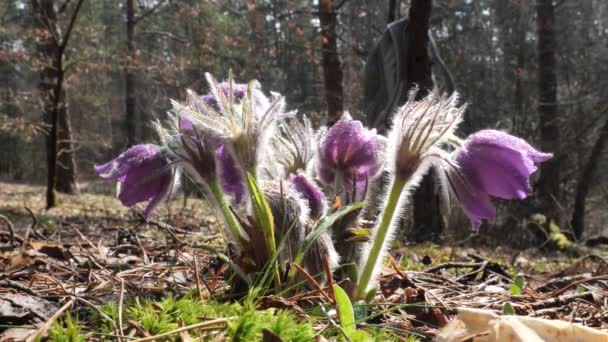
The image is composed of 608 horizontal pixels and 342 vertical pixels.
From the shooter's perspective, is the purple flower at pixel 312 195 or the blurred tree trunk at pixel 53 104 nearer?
the purple flower at pixel 312 195

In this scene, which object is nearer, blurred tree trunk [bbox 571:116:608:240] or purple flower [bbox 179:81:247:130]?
purple flower [bbox 179:81:247:130]

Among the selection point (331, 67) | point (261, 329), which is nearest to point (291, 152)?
point (261, 329)

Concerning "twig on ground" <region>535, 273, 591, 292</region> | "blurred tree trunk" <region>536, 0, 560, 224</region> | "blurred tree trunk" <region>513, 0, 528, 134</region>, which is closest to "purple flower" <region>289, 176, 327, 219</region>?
"twig on ground" <region>535, 273, 591, 292</region>

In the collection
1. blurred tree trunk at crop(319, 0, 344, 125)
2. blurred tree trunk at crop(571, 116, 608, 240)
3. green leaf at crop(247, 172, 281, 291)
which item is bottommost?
blurred tree trunk at crop(571, 116, 608, 240)

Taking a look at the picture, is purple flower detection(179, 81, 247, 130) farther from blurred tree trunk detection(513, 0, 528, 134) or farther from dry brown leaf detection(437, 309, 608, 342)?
blurred tree trunk detection(513, 0, 528, 134)

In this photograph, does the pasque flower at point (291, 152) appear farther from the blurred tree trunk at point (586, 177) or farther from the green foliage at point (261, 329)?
the blurred tree trunk at point (586, 177)

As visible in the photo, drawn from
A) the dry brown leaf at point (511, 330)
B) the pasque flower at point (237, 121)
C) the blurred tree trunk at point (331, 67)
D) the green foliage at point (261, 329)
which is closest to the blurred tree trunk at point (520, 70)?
the blurred tree trunk at point (331, 67)

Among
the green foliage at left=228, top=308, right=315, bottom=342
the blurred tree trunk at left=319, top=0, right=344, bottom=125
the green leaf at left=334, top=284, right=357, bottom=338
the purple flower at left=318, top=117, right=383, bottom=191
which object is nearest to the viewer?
the green foliage at left=228, top=308, right=315, bottom=342

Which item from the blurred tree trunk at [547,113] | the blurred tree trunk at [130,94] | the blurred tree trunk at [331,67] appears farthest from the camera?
the blurred tree trunk at [130,94]
